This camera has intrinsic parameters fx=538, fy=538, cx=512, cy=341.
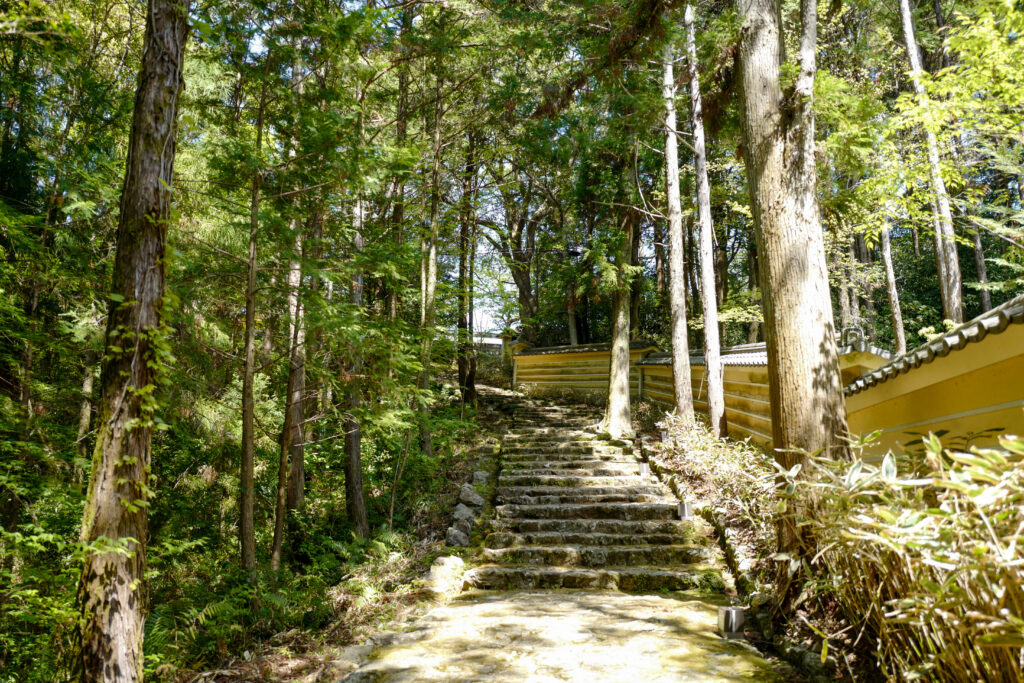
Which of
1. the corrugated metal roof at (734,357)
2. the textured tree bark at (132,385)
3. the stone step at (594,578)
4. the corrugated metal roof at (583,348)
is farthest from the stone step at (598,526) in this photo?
the corrugated metal roof at (583,348)

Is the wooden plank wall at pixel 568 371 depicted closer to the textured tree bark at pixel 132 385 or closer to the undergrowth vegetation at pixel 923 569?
the undergrowth vegetation at pixel 923 569

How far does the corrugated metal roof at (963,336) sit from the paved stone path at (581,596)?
2382mm

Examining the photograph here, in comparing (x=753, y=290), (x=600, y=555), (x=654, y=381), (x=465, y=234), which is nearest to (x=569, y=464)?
(x=600, y=555)

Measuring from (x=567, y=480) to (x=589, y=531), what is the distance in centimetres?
181

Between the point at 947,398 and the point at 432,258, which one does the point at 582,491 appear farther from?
the point at 947,398

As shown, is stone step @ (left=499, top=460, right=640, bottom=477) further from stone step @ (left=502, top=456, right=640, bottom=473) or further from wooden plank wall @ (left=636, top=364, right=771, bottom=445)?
wooden plank wall @ (left=636, top=364, right=771, bottom=445)

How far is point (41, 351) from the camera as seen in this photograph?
7266 mm

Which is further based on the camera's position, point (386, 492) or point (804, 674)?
point (386, 492)

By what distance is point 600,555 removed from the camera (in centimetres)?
609

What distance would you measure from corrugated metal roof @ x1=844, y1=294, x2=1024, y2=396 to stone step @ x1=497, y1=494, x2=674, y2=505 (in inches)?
142

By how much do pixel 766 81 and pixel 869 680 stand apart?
155 inches

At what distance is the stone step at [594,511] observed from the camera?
7.15 m

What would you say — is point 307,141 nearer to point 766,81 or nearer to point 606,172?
point 766,81

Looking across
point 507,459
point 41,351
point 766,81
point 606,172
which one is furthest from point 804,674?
point 606,172
